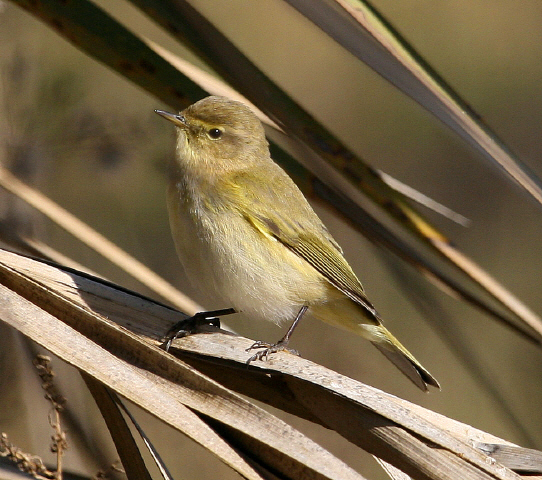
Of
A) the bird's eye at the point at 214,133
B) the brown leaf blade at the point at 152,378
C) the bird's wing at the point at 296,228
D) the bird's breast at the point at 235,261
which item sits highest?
the bird's eye at the point at 214,133

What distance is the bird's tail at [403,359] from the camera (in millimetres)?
2963

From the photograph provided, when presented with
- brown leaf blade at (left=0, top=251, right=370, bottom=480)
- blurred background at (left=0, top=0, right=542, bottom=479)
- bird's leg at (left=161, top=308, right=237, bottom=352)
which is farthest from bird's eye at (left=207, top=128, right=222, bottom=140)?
brown leaf blade at (left=0, top=251, right=370, bottom=480)

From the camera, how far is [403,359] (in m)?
3.06

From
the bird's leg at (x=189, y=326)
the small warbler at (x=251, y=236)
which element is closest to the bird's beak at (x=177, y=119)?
the small warbler at (x=251, y=236)

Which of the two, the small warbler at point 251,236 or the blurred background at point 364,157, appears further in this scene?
the blurred background at point 364,157

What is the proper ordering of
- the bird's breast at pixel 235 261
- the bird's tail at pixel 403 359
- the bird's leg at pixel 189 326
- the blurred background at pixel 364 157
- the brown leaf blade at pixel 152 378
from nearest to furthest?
1. the brown leaf blade at pixel 152 378
2. the bird's leg at pixel 189 326
3. the bird's breast at pixel 235 261
4. the bird's tail at pixel 403 359
5. the blurred background at pixel 364 157

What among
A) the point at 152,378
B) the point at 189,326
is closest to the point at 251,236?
the point at 189,326

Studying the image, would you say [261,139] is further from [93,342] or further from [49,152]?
[93,342]

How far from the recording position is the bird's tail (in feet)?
9.72

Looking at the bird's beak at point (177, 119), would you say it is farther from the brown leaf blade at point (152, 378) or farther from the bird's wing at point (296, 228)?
the brown leaf blade at point (152, 378)

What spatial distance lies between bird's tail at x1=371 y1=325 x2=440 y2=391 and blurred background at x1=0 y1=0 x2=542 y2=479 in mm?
158

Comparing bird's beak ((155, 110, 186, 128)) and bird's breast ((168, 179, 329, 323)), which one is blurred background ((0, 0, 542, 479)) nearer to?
bird's beak ((155, 110, 186, 128))

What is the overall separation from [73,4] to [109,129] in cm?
101

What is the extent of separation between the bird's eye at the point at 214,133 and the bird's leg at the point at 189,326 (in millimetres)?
752
